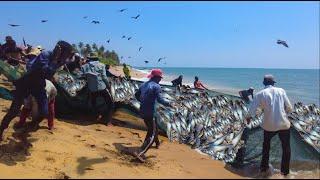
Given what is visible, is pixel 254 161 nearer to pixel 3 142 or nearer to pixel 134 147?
pixel 134 147

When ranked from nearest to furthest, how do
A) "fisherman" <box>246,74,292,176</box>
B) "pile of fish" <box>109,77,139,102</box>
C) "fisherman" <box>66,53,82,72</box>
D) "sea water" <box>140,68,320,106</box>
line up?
"fisherman" <box>246,74,292,176</box> < "pile of fish" <box>109,77,139,102</box> < "fisherman" <box>66,53,82,72</box> < "sea water" <box>140,68,320,106</box>

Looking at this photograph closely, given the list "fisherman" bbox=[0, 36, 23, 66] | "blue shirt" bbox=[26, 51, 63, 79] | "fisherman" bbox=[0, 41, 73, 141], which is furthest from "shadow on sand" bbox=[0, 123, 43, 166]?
"fisherman" bbox=[0, 36, 23, 66]

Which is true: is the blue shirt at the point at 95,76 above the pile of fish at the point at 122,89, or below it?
above

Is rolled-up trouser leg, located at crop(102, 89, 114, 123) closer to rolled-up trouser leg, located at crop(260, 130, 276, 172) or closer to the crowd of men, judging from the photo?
the crowd of men

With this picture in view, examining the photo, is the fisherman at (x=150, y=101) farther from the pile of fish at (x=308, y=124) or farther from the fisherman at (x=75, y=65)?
the fisherman at (x=75, y=65)

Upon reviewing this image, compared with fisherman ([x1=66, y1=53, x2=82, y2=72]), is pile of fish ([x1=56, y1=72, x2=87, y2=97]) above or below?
below

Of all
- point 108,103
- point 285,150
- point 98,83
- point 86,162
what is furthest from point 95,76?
point 285,150

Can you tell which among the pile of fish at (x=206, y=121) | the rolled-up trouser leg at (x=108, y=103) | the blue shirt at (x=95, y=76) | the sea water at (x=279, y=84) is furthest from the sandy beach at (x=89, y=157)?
the sea water at (x=279, y=84)

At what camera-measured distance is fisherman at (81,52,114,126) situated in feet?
39.7

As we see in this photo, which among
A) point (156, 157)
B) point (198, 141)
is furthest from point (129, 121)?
point (156, 157)

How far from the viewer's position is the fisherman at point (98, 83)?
39.7 feet

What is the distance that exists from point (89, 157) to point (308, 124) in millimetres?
6172

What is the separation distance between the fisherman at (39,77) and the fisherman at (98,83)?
8.61 feet

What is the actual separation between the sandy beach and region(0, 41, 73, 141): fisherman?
2.19 feet
